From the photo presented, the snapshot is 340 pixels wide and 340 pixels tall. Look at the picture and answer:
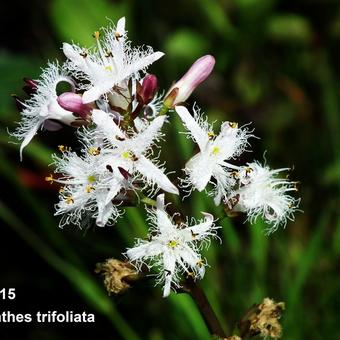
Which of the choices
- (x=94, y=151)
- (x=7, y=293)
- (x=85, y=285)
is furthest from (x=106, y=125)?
(x=7, y=293)

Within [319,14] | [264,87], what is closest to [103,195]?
[264,87]

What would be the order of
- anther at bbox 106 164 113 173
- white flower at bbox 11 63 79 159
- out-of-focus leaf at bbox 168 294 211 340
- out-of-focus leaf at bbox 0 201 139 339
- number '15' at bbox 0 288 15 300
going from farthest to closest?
number '15' at bbox 0 288 15 300 < out-of-focus leaf at bbox 0 201 139 339 < out-of-focus leaf at bbox 168 294 211 340 < white flower at bbox 11 63 79 159 < anther at bbox 106 164 113 173

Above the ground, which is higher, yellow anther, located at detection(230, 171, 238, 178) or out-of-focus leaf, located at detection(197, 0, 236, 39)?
out-of-focus leaf, located at detection(197, 0, 236, 39)

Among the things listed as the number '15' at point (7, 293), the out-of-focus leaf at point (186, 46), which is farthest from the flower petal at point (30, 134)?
the out-of-focus leaf at point (186, 46)

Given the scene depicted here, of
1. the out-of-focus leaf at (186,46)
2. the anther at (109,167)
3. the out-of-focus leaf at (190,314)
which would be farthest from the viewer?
the out-of-focus leaf at (186,46)

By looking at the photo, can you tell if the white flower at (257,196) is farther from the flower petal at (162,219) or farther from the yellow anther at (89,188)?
the yellow anther at (89,188)

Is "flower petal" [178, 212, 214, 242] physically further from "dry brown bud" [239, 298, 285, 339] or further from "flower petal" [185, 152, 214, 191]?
"dry brown bud" [239, 298, 285, 339]

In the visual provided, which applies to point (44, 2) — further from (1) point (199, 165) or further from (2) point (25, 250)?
(1) point (199, 165)

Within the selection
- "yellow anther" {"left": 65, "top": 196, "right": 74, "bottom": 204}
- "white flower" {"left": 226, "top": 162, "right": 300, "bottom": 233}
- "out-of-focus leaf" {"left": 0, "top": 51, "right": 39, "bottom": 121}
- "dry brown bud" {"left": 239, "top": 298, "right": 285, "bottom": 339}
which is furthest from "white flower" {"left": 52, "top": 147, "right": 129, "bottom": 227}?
"out-of-focus leaf" {"left": 0, "top": 51, "right": 39, "bottom": 121}
